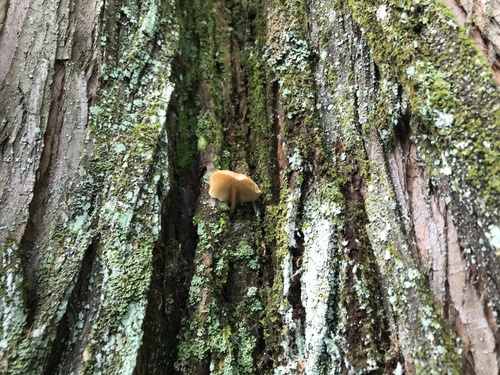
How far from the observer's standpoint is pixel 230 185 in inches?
70.7

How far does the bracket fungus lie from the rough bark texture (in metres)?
0.05

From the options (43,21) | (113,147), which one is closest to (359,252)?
(113,147)

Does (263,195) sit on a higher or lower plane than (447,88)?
lower

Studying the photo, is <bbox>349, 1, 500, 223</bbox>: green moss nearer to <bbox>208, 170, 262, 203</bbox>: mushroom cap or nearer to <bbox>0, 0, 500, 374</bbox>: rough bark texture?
<bbox>0, 0, 500, 374</bbox>: rough bark texture

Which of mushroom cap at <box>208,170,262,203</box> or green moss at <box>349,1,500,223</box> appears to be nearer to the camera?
green moss at <box>349,1,500,223</box>

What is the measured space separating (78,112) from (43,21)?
603mm

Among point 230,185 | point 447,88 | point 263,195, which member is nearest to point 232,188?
point 230,185

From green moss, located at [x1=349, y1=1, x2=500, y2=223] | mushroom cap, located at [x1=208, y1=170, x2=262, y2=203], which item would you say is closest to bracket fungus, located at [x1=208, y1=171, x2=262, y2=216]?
mushroom cap, located at [x1=208, y1=170, x2=262, y2=203]

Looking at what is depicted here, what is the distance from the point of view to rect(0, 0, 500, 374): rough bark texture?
4.45 ft

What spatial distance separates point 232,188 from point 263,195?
16cm

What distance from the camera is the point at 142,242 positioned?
164 cm

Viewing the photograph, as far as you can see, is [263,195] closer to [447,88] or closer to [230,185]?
[230,185]

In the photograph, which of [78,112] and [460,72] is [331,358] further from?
[78,112]

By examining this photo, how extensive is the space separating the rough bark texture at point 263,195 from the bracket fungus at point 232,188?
5 centimetres
